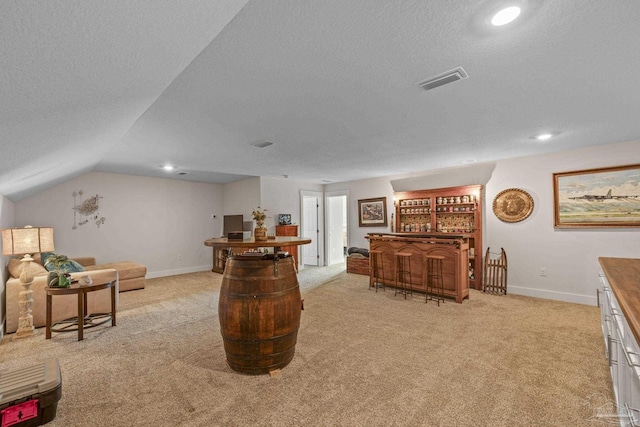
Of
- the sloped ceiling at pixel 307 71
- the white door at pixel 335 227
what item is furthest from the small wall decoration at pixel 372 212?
the sloped ceiling at pixel 307 71

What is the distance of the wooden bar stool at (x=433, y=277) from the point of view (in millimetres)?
4668

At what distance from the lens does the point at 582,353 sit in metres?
2.71

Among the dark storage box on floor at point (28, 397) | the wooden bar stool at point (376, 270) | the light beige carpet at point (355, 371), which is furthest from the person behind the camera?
the wooden bar stool at point (376, 270)

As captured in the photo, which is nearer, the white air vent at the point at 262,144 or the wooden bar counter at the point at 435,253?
the white air vent at the point at 262,144

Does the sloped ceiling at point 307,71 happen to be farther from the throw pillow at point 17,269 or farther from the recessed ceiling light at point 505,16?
the throw pillow at point 17,269

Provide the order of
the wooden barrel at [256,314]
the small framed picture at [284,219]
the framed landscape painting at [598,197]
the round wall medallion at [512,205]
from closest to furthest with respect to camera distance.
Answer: the wooden barrel at [256,314] → the framed landscape painting at [598,197] → the round wall medallion at [512,205] → the small framed picture at [284,219]

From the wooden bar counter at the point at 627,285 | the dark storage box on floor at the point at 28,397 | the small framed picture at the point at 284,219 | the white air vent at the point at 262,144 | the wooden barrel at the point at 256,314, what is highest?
the white air vent at the point at 262,144

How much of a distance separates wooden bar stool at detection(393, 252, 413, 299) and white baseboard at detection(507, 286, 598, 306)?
69.7 inches

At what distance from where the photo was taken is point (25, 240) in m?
3.25

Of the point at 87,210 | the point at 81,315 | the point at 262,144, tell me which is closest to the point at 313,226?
the point at 262,144

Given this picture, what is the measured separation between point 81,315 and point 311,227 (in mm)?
5619

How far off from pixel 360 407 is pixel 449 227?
15.2 feet

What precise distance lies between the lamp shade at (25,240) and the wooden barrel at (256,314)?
2651 millimetres

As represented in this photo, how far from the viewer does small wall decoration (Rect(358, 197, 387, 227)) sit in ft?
22.6
